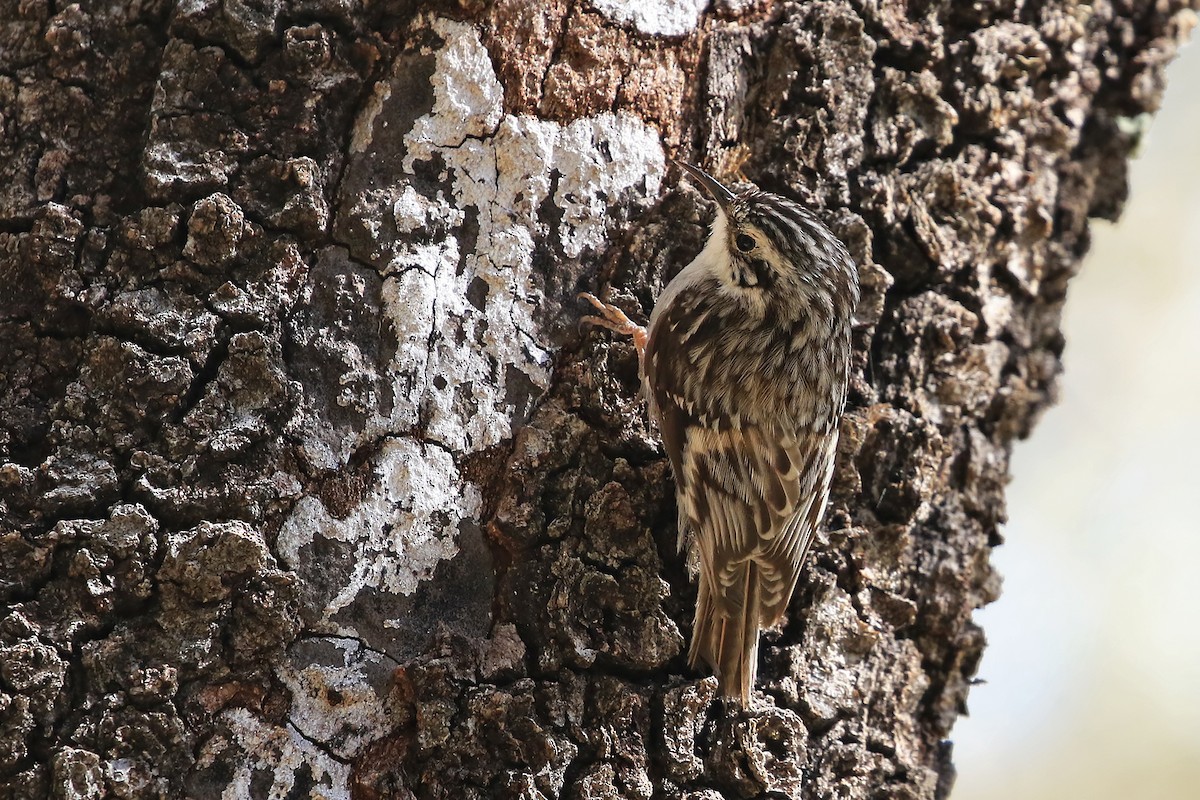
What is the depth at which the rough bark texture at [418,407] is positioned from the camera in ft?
6.66

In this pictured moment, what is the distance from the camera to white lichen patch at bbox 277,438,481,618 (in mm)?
2135

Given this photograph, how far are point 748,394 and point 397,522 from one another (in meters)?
1.13

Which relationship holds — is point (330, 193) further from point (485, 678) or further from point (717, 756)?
point (717, 756)

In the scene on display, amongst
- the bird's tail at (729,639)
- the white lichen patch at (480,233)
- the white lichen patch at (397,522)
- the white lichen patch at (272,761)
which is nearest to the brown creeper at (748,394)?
the bird's tail at (729,639)

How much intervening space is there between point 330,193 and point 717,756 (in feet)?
4.35

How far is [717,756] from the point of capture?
2311 millimetres

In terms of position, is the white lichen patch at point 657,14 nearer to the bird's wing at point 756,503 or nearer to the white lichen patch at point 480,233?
the white lichen patch at point 480,233

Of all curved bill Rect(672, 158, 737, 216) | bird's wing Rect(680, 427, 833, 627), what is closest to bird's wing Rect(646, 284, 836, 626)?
bird's wing Rect(680, 427, 833, 627)

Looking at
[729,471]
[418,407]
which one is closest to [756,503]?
[729,471]

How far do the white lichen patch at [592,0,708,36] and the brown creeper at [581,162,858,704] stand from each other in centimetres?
32

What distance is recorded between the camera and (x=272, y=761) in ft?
6.62

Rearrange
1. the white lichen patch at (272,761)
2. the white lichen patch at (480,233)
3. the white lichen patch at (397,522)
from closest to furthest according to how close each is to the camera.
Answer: the white lichen patch at (272,761) → the white lichen patch at (397,522) → the white lichen patch at (480,233)

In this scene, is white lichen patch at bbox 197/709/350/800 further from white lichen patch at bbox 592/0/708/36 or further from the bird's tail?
white lichen patch at bbox 592/0/708/36

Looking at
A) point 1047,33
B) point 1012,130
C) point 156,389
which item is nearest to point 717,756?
point 156,389
